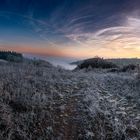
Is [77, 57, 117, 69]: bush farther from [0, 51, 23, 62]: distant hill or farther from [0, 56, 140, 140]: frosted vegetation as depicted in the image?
[0, 56, 140, 140]: frosted vegetation

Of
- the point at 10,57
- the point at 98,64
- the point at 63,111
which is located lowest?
the point at 63,111

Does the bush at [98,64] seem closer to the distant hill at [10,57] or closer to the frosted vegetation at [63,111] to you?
the distant hill at [10,57]

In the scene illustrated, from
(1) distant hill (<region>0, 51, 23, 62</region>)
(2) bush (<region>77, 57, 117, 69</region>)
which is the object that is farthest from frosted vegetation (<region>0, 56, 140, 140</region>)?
(1) distant hill (<region>0, 51, 23, 62</region>)

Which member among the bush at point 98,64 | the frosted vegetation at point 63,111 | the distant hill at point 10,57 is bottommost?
the frosted vegetation at point 63,111

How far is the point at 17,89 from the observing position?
34.8 feet

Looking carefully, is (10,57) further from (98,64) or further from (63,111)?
(63,111)

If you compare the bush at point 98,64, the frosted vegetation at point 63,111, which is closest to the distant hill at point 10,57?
the bush at point 98,64

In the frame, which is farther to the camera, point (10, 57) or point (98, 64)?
point (10, 57)

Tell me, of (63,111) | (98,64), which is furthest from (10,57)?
(63,111)

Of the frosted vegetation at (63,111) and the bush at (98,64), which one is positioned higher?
the bush at (98,64)

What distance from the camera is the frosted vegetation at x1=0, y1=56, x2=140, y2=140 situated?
831 centimetres

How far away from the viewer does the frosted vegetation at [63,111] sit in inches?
327

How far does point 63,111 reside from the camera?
9875mm

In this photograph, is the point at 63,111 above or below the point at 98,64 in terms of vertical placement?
below
